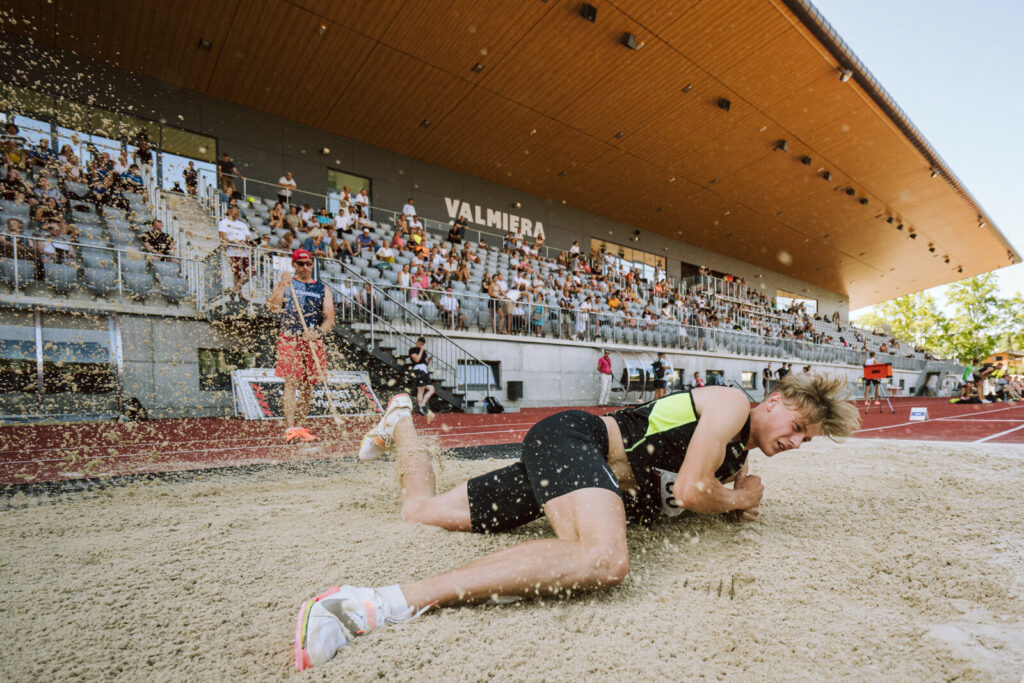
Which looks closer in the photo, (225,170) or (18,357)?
(18,357)

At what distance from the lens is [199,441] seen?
6.31m

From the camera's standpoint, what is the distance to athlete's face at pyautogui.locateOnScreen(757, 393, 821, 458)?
219cm

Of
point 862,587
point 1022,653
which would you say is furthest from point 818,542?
point 1022,653

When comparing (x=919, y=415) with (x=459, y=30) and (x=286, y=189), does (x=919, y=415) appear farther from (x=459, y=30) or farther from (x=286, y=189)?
(x=286, y=189)

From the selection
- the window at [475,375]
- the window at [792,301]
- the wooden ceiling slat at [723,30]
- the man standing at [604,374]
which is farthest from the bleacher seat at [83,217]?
the window at [792,301]

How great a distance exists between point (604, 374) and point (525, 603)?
13.9m

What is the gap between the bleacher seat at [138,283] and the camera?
884 centimetres

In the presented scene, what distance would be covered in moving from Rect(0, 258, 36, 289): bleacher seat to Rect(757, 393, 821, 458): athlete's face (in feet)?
34.9

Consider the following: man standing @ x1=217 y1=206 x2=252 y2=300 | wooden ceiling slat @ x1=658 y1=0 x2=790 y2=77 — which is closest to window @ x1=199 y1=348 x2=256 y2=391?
man standing @ x1=217 y1=206 x2=252 y2=300

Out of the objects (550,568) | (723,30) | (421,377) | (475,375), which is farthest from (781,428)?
(723,30)

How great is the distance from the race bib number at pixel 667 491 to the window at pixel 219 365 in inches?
371

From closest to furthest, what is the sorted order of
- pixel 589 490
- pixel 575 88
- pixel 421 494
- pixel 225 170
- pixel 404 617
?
pixel 404 617 → pixel 589 490 → pixel 421 494 → pixel 225 170 → pixel 575 88

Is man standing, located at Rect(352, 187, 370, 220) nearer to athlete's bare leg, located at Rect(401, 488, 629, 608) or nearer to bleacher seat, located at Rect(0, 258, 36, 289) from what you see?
bleacher seat, located at Rect(0, 258, 36, 289)

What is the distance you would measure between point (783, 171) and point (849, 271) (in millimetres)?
19417
